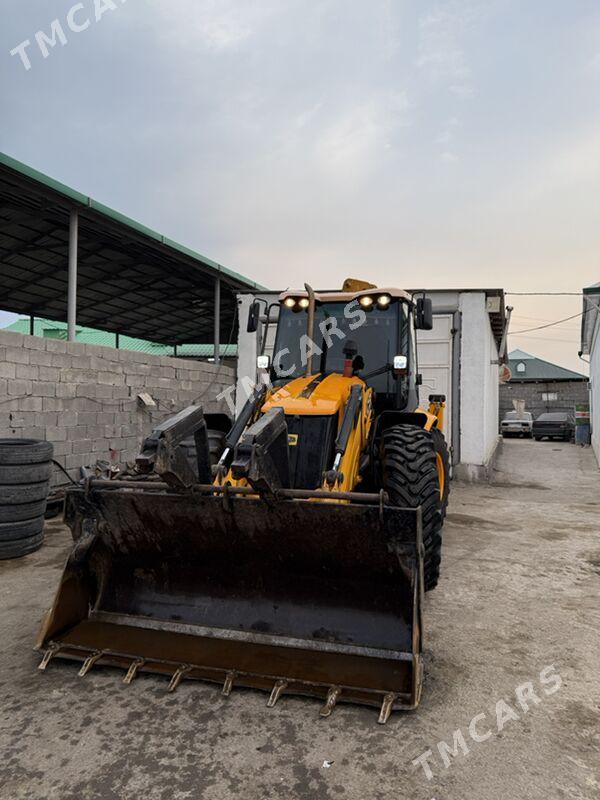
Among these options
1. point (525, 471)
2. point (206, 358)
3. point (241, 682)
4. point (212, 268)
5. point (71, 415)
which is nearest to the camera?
point (241, 682)

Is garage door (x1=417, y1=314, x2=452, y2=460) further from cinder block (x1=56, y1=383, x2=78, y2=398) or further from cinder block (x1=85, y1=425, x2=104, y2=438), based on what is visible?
cinder block (x1=56, y1=383, x2=78, y2=398)

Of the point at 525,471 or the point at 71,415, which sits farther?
the point at 525,471

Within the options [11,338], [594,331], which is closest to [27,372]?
[11,338]

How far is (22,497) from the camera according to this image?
5492 mm

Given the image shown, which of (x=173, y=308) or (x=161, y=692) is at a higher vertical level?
(x=173, y=308)

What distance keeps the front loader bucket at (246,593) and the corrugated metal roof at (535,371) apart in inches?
1275

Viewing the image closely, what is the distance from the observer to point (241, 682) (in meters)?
2.92

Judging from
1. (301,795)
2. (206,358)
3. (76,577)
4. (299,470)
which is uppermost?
(206,358)

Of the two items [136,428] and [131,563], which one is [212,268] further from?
[131,563]

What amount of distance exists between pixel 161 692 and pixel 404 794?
4.55 feet

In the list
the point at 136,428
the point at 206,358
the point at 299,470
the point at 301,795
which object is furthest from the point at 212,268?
the point at 206,358

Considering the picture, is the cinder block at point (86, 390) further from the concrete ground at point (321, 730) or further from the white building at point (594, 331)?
the white building at point (594, 331)

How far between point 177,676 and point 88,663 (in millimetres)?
550

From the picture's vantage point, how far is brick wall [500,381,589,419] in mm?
31750
